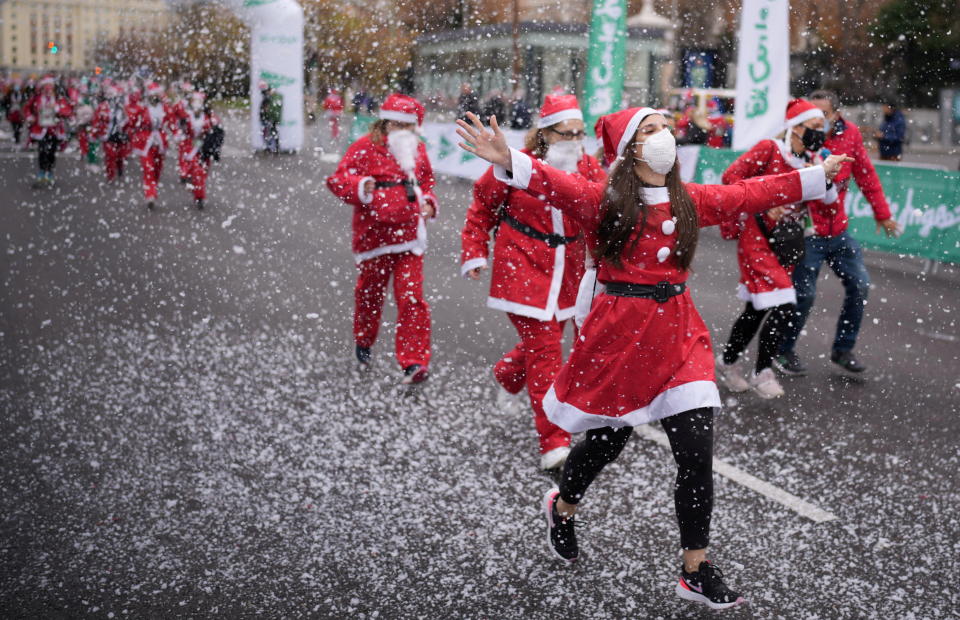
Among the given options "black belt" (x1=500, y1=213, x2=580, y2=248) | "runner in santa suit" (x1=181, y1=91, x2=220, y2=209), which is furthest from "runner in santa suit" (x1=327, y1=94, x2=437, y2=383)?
"runner in santa suit" (x1=181, y1=91, x2=220, y2=209)

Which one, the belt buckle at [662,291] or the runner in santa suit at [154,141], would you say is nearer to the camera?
the belt buckle at [662,291]

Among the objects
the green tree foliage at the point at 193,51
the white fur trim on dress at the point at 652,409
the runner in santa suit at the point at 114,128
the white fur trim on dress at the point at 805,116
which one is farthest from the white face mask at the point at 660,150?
the green tree foliage at the point at 193,51

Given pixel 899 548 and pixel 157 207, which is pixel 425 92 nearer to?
pixel 157 207

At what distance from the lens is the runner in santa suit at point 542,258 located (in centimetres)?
450

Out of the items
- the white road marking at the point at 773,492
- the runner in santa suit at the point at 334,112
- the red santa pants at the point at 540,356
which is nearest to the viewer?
the white road marking at the point at 773,492

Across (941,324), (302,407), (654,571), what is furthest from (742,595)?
(941,324)

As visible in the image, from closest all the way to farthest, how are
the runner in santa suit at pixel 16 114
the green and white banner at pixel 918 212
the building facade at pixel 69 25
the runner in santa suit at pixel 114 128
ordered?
the green and white banner at pixel 918 212 → the building facade at pixel 69 25 → the runner in santa suit at pixel 114 128 → the runner in santa suit at pixel 16 114

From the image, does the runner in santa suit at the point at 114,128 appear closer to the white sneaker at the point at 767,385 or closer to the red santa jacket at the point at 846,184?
the red santa jacket at the point at 846,184

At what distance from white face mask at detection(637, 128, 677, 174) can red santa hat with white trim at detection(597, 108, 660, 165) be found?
0.24 feet

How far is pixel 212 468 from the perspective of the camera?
4.52 metres

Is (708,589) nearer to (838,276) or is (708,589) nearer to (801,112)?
(801,112)

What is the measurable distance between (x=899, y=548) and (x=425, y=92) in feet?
111

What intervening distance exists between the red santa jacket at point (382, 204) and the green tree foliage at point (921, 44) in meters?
32.6

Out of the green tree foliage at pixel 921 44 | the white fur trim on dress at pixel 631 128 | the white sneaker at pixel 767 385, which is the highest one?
the green tree foliage at pixel 921 44
